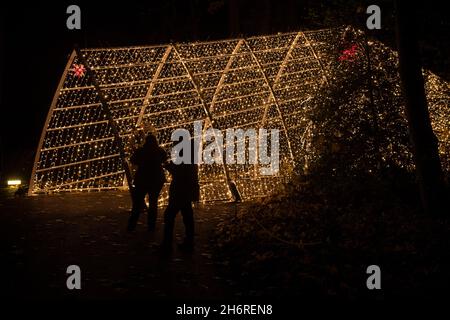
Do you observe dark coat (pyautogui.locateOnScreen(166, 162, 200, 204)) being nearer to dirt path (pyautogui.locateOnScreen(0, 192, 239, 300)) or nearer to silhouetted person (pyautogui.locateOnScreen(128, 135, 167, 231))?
dirt path (pyautogui.locateOnScreen(0, 192, 239, 300))

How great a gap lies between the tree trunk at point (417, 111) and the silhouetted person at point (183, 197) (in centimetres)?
378

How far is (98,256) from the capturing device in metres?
8.61

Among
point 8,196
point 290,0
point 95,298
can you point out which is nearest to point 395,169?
point 95,298

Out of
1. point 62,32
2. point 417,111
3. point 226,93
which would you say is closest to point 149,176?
point 417,111

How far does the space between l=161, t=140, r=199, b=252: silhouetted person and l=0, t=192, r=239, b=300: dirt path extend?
282 millimetres

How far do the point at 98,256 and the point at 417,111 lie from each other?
5548 millimetres

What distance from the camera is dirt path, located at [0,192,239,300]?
23.1 ft

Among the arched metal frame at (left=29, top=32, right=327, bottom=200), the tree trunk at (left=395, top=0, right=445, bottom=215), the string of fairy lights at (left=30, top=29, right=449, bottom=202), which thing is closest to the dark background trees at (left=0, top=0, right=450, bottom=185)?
the string of fairy lights at (left=30, top=29, right=449, bottom=202)

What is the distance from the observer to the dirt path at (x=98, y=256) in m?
7.05

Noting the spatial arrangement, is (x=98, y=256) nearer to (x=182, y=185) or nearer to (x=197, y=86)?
(x=182, y=185)

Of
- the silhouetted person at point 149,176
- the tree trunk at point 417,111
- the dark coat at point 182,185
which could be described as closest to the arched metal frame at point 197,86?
the silhouetted person at point 149,176

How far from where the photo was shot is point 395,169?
1181 cm

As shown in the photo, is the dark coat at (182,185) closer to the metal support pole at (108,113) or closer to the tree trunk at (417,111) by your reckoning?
the metal support pole at (108,113)

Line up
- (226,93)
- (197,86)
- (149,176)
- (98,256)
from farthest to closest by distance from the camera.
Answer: (226,93) → (197,86) → (149,176) → (98,256)
